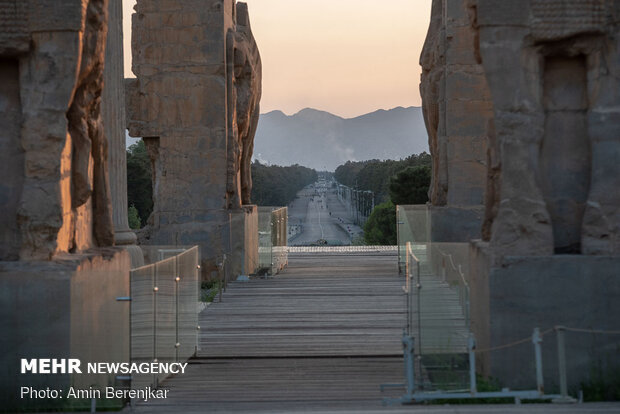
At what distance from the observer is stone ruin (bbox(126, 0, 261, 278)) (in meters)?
16.4

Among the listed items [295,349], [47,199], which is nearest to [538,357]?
[295,349]

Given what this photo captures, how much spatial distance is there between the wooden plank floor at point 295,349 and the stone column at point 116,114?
170 cm

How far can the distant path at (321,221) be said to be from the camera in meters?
88.3

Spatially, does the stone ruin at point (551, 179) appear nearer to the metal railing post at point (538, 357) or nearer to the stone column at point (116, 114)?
the metal railing post at point (538, 357)

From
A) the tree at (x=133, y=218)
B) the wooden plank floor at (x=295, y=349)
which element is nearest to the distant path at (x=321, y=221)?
the tree at (x=133, y=218)

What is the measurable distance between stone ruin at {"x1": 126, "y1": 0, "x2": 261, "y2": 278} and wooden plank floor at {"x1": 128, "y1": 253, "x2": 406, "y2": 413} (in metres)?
1.26

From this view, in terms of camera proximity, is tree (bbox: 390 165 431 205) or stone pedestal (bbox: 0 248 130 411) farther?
tree (bbox: 390 165 431 205)

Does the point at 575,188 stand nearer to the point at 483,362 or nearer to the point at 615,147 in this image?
the point at 615,147

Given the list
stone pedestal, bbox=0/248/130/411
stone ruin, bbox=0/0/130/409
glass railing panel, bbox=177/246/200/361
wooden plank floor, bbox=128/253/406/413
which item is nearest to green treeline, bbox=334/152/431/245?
wooden plank floor, bbox=128/253/406/413

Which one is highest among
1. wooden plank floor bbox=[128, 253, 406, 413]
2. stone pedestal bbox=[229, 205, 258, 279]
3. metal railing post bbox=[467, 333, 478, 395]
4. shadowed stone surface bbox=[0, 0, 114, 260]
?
shadowed stone surface bbox=[0, 0, 114, 260]

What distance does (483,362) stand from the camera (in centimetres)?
807

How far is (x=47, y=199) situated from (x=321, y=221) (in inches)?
4526

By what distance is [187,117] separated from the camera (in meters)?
16.5

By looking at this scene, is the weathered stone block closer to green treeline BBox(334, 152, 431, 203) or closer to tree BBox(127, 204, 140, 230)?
tree BBox(127, 204, 140, 230)
